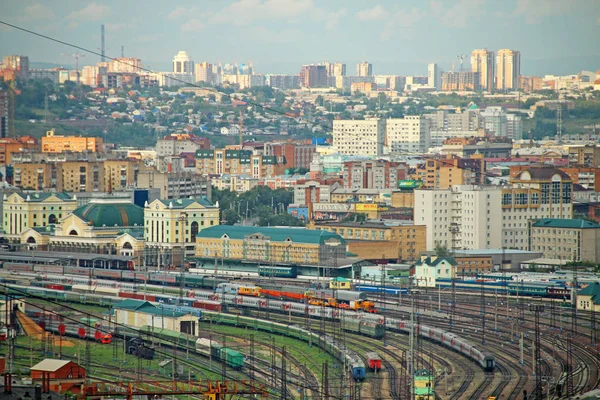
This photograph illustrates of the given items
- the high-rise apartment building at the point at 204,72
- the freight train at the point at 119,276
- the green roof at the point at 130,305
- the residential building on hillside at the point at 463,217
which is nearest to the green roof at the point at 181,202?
the freight train at the point at 119,276

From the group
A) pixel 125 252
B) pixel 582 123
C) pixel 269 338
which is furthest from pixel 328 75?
pixel 269 338

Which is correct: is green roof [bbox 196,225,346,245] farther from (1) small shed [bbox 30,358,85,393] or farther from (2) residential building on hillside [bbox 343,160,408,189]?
(1) small shed [bbox 30,358,85,393]

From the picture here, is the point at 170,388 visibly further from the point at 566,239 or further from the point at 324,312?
the point at 566,239

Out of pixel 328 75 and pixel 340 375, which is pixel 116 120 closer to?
pixel 328 75

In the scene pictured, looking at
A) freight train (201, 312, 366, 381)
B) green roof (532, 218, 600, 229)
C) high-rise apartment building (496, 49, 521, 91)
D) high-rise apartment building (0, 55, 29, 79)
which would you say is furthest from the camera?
high-rise apartment building (496, 49, 521, 91)

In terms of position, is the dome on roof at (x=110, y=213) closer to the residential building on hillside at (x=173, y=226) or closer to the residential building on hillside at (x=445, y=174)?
the residential building on hillside at (x=173, y=226)

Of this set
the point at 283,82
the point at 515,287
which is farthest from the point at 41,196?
the point at 283,82

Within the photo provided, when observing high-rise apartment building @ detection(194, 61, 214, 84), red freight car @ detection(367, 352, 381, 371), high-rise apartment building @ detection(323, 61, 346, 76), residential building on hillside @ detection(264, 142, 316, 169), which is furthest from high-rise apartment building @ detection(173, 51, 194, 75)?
red freight car @ detection(367, 352, 381, 371)
